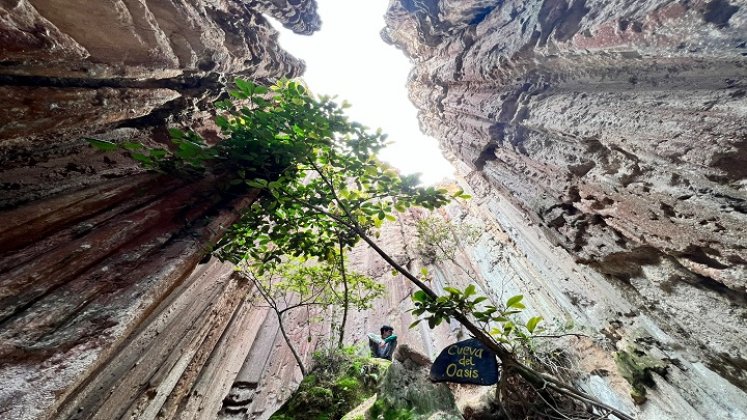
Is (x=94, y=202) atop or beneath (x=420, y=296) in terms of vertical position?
atop

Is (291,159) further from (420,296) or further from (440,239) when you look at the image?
(440,239)

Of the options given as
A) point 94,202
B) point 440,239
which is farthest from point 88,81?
point 440,239

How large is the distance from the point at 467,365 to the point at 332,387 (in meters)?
3.52

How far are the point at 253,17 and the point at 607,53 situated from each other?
7.41 m

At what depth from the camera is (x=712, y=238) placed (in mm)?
2244

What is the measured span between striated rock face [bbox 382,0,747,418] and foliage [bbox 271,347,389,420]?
12.9 ft

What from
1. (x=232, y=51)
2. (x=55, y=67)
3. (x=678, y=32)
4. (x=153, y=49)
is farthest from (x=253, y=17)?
(x=678, y=32)

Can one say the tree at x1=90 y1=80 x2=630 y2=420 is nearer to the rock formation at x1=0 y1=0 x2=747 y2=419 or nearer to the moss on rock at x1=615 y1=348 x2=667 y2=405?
the rock formation at x1=0 y1=0 x2=747 y2=419

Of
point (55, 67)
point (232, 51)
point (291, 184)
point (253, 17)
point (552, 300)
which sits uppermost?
point (253, 17)

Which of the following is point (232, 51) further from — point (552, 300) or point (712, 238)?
point (552, 300)

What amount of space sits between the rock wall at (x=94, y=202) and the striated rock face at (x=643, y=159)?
12.9 ft

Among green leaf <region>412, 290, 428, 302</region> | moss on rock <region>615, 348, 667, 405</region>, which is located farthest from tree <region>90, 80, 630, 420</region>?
moss on rock <region>615, 348, 667, 405</region>

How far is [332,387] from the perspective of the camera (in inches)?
202

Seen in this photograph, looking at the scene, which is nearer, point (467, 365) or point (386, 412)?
point (467, 365)
